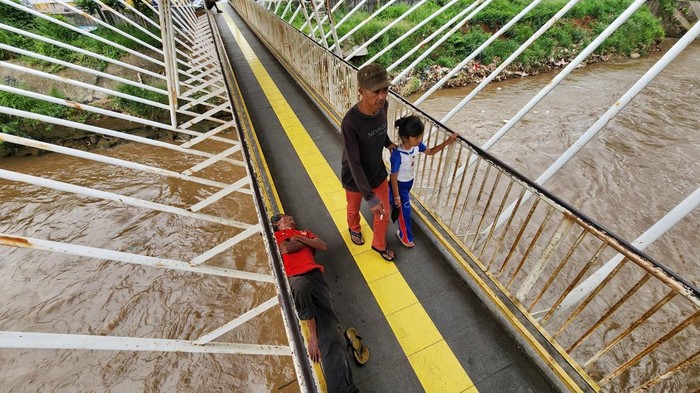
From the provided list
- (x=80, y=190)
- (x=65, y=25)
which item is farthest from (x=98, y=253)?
(x=65, y=25)

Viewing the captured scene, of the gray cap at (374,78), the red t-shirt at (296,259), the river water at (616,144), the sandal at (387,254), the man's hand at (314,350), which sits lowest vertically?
the river water at (616,144)

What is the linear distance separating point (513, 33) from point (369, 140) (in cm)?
1807

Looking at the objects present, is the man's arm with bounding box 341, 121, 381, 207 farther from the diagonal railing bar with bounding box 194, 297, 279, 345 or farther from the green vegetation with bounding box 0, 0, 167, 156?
the green vegetation with bounding box 0, 0, 167, 156

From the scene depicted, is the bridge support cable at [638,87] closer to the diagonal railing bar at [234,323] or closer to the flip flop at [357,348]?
the flip flop at [357,348]

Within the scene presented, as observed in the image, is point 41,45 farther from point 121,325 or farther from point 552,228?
point 552,228

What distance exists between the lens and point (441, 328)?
98.7 inches

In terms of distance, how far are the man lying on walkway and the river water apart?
5690mm

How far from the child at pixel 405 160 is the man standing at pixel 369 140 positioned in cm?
11

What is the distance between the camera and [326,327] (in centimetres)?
229

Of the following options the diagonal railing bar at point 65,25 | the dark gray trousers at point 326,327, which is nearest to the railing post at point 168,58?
the diagonal railing bar at point 65,25

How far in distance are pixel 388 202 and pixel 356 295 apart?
97 cm

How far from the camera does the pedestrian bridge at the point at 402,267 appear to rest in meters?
1.72

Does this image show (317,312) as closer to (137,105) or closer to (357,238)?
(357,238)

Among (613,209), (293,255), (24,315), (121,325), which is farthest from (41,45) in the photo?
(613,209)
